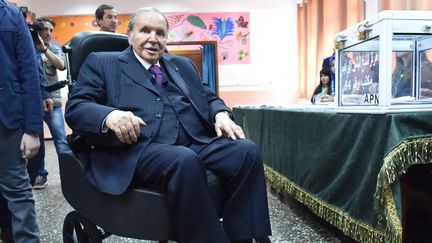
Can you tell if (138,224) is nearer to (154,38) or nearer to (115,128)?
(115,128)

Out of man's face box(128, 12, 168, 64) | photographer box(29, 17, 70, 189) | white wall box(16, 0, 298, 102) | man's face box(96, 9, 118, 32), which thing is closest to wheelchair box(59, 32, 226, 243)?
man's face box(128, 12, 168, 64)

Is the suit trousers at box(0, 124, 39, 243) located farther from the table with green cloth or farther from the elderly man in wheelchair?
the table with green cloth

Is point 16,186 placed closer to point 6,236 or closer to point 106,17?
point 6,236

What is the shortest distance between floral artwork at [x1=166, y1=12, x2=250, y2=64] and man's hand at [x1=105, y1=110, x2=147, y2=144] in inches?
215

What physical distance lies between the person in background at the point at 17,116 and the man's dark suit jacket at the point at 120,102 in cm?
23

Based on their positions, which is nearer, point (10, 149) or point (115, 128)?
point (115, 128)

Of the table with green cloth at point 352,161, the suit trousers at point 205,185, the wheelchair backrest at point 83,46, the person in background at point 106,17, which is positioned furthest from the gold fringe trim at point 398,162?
the person in background at point 106,17

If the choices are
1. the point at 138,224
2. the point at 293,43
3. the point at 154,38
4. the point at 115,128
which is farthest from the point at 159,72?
the point at 293,43

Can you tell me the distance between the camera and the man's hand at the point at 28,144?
1.20 meters

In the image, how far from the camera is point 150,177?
2.98 ft

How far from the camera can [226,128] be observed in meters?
1.09

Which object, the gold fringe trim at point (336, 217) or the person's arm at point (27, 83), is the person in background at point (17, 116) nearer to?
the person's arm at point (27, 83)

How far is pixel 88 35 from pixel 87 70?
24 centimetres

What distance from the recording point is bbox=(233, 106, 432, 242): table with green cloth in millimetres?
977
